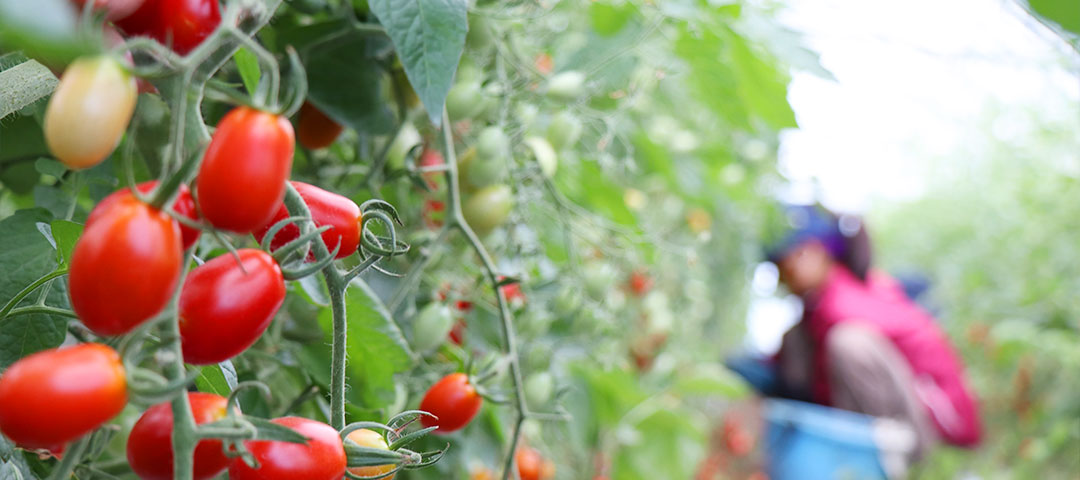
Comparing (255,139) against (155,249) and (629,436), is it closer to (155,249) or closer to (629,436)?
(155,249)

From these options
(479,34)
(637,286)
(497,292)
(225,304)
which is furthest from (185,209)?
(637,286)

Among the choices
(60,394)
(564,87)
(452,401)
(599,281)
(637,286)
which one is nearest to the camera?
(60,394)

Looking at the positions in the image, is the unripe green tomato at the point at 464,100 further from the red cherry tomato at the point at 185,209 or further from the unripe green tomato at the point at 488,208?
the red cherry tomato at the point at 185,209

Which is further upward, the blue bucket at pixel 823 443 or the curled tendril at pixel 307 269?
the curled tendril at pixel 307 269

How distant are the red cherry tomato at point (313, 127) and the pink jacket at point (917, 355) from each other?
213 cm

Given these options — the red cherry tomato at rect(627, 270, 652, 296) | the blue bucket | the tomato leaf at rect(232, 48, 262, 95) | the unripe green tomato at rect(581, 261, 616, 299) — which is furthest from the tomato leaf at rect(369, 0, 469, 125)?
the blue bucket

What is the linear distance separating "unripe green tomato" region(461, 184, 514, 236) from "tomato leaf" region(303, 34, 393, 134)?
89mm

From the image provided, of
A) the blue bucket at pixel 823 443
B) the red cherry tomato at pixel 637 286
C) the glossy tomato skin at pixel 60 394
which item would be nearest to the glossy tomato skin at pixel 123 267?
the glossy tomato skin at pixel 60 394

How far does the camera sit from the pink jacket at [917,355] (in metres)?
2.46

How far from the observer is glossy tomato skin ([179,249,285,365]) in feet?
0.81

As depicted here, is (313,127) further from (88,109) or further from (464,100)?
(88,109)

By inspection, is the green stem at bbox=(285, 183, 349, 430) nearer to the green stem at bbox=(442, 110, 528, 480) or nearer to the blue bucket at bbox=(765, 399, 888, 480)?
the green stem at bbox=(442, 110, 528, 480)

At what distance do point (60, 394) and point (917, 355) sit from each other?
256cm

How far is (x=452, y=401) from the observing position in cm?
43
